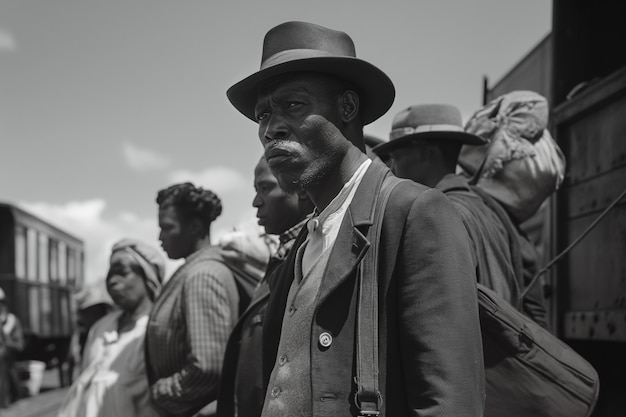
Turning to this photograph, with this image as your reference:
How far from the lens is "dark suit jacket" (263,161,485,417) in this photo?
1.80m

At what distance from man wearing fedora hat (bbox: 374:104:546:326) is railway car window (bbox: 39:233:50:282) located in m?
16.8

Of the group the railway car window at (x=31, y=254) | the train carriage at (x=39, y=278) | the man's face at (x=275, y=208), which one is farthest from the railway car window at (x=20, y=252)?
the man's face at (x=275, y=208)

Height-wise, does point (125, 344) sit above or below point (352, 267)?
below

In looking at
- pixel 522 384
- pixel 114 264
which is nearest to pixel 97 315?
pixel 114 264

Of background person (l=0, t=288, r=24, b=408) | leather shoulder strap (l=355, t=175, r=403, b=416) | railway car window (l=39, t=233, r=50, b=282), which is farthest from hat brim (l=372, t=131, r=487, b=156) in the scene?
railway car window (l=39, t=233, r=50, b=282)

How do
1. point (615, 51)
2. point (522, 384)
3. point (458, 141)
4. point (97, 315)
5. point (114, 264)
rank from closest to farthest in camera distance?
point (522, 384) < point (458, 141) < point (615, 51) < point (114, 264) < point (97, 315)

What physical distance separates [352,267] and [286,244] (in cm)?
162

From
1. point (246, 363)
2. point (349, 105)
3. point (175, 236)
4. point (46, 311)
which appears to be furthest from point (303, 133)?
point (46, 311)

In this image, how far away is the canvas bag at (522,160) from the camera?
154 inches

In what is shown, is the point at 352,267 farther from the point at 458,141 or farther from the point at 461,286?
the point at 458,141

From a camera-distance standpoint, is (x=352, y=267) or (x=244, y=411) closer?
(x=352, y=267)

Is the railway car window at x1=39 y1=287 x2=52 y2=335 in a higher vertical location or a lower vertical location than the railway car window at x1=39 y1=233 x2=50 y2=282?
lower

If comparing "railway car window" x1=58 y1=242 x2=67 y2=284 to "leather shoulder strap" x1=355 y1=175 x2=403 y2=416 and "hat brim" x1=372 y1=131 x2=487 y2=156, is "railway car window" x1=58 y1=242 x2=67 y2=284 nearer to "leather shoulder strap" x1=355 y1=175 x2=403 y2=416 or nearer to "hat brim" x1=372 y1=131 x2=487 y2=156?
"hat brim" x1=372 y1=131 x2=487 y2=156

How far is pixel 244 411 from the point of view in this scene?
10.4 feet
